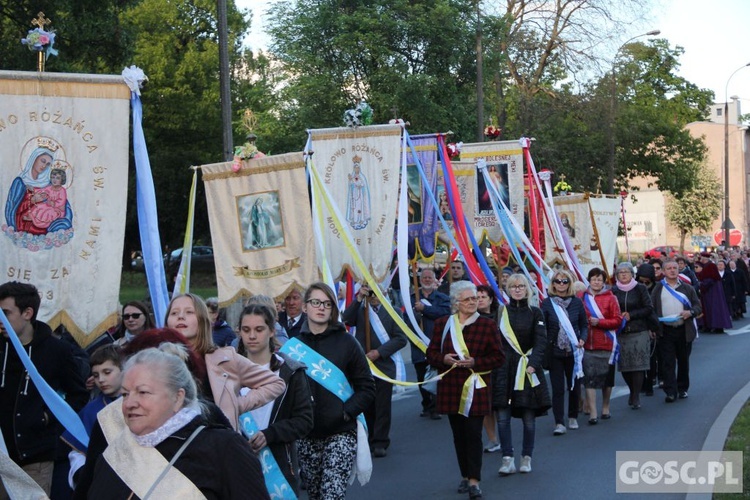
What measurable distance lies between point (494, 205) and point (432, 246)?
1.97 m

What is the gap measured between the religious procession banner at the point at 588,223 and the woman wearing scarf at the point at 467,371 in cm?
1561

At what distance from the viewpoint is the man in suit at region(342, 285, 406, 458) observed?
1094 cm

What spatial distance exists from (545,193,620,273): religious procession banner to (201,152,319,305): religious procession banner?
44.1ft

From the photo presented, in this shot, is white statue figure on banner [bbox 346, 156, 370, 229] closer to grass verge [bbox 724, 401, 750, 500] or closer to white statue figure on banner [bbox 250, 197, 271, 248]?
white statue figure on banner [bbox 250, 197, 271, 248]

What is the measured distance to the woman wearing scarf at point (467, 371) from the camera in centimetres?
851

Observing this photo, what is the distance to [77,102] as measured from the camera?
728 centimetres

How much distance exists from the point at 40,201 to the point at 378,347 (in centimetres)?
482

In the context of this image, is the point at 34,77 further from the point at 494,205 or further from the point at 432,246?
the point at 494,205

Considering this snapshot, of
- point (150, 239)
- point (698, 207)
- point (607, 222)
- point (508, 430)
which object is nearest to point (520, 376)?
point (508, 430)

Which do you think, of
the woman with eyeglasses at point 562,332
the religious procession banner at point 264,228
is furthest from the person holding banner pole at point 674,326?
the religious procession banner at point 264,228

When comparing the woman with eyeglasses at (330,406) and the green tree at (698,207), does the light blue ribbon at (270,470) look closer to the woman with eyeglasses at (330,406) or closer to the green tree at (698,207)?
the woman with eyeglasses at (330,406)

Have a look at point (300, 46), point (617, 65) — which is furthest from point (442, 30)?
point (617, 65)

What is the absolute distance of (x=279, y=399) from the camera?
580 centimetres

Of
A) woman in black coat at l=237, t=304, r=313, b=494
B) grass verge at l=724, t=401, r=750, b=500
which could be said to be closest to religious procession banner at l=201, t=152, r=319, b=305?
grass verge at l=724, t=401, r=750, b=500
